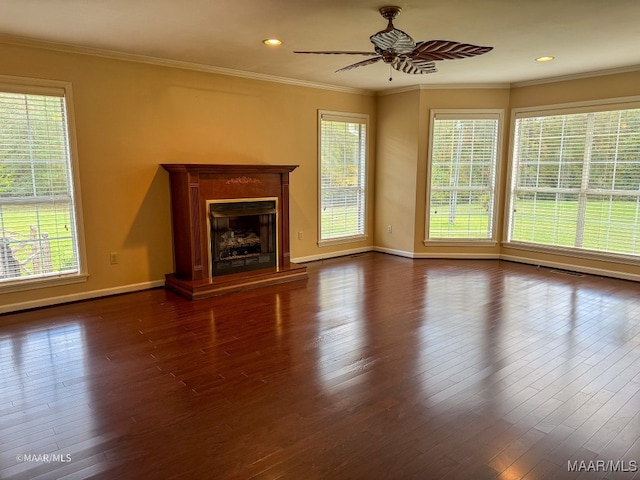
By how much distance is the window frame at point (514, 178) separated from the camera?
16.9 ft

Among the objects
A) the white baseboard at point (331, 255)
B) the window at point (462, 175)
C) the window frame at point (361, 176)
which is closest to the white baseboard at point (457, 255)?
the window at point (462, 175)

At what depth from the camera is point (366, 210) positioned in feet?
23.1

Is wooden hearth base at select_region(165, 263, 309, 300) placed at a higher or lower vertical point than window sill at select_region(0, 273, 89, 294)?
lower

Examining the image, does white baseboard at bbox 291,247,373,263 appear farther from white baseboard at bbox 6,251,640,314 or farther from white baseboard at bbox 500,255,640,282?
white baseboard at bbox 500,255,640,282

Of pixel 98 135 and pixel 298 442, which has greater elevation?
pixel 98 135

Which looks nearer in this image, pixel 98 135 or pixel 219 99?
pixel 98 135

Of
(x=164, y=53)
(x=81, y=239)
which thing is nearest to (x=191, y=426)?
(x=81, y=239)

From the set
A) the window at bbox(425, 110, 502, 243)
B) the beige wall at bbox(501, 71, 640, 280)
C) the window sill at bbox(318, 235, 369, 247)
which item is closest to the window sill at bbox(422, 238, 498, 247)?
the window at bbox(425, 110, 502, 243)

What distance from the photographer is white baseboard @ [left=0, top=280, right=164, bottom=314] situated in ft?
13.4

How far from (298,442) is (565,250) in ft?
16.7

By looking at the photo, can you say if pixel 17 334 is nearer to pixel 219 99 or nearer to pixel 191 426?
pixel 191 426

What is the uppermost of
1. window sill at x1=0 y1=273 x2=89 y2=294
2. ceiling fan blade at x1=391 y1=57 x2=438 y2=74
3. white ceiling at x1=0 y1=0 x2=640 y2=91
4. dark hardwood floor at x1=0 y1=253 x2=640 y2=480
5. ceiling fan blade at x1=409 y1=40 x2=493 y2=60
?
white ceiling at x1=0 y1=0 x2=640 y2=91

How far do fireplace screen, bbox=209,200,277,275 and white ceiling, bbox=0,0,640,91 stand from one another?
5.46ft

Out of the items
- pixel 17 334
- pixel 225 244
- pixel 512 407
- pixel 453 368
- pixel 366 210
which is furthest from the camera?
pixel 366 210
